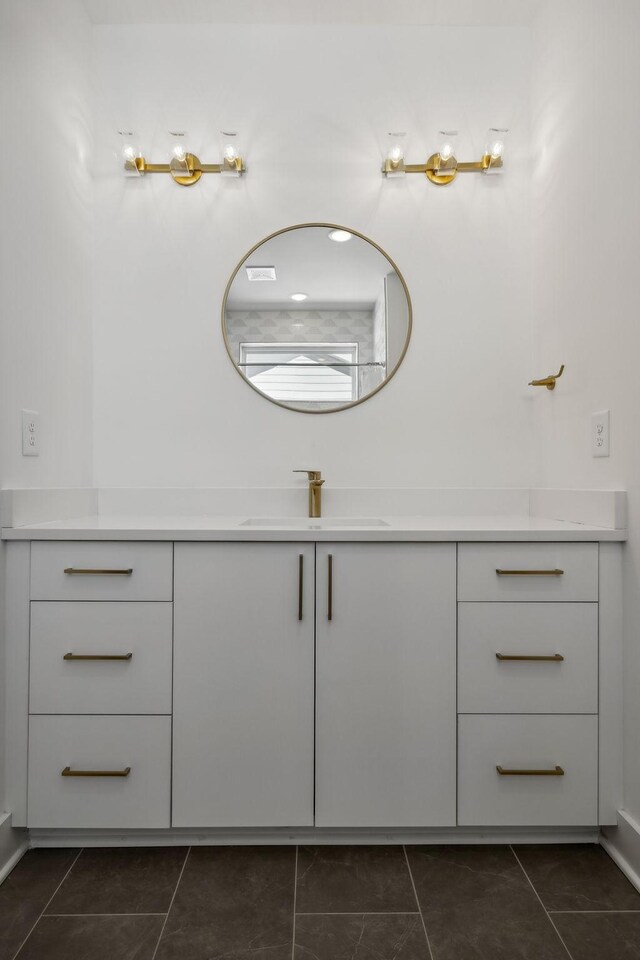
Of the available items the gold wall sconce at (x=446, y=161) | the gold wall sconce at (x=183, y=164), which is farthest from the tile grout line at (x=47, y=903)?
the gold wall sconce at (x=446, y=161)

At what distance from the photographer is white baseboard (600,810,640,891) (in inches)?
54.7

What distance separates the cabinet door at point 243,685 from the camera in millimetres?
1479

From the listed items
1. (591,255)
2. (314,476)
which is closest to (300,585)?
(314,476)

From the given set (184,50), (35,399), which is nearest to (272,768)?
(35,399)

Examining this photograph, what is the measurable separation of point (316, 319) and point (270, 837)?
65.2 inches

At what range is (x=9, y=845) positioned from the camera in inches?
56.7

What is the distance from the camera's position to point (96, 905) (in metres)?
1.30

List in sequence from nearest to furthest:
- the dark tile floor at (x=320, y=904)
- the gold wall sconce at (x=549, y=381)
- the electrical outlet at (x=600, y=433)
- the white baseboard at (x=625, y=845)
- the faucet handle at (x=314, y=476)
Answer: the dark tile floor at (x=320, y=904), the white baseboard at (x=625, y=845), the electrical outlet at (x=600, y=433), the gold wall sconce at (x=549, y=381), the faucet handle at (x=314, y=476)

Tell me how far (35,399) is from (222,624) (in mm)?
873

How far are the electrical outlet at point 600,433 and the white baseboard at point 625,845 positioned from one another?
3.14ft

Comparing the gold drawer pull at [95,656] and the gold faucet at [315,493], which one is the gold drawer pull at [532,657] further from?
the gold drawer pull at [95,656]

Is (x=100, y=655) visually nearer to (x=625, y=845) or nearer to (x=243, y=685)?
(x=243, y=685)

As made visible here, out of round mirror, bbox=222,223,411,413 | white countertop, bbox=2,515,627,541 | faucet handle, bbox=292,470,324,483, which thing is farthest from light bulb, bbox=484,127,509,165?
white countertop, bbox=2,515,627,541

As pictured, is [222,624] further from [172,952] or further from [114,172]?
[114,172]
